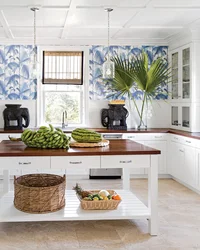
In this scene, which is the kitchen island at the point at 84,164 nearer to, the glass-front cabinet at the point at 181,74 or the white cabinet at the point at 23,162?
the white cabinet at the point at 23,162

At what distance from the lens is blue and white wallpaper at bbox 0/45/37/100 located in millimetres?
7117

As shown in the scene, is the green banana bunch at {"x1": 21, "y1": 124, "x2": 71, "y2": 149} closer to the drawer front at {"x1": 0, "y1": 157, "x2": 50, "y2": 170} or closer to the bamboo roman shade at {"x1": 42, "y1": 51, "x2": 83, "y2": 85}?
the drawer front at {"x1": 0, "y1": 157, "x2": 50, "y2": 170}

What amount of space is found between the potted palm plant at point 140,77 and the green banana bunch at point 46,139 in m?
3.16

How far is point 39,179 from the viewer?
14.1 ft

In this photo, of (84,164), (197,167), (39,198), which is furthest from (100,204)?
(197,167)

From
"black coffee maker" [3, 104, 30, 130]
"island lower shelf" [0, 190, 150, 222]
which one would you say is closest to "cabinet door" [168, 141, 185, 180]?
"island lower shelf" [0, 190, 150, 222]

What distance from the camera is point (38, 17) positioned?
216 inches

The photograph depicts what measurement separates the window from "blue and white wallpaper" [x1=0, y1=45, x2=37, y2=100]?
285 mm

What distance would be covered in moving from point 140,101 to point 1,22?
2923 mm

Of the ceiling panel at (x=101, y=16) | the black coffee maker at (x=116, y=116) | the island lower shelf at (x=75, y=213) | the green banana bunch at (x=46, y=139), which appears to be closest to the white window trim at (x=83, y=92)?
the black coffee maker at (x=116, y=116)

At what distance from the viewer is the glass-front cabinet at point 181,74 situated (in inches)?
258

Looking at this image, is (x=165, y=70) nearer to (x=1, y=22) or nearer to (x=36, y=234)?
(x=1, y=22)

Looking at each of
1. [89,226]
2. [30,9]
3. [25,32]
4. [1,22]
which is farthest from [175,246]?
[25,32]

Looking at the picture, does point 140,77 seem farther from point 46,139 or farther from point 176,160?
point 46,139
